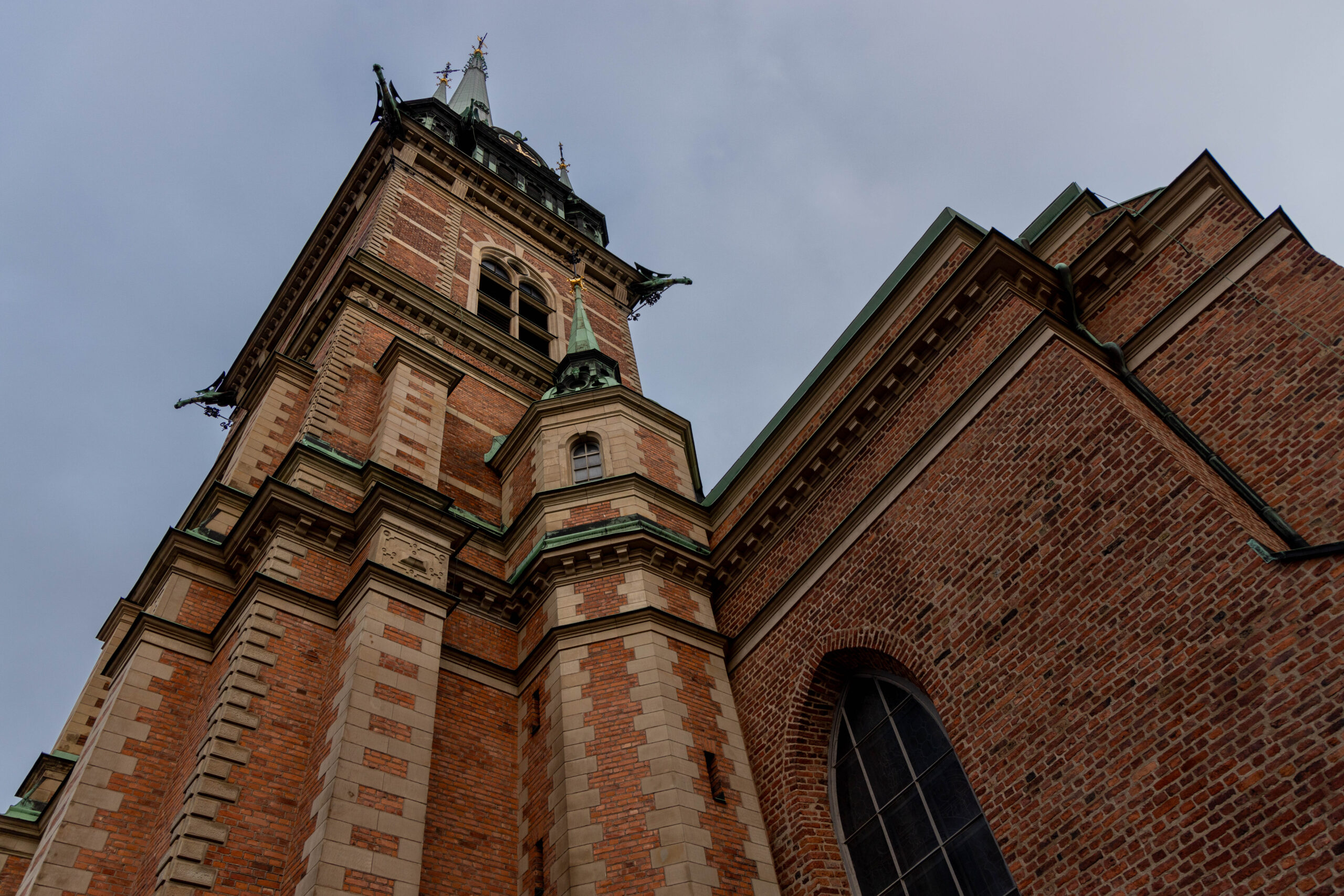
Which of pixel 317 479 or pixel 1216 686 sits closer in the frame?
pixel 1216 686

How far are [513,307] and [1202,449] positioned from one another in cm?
2208

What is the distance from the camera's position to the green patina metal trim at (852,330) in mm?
14505

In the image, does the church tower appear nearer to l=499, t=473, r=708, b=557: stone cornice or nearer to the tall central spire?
l=499, t=473, r=708, b=557: stone cornice

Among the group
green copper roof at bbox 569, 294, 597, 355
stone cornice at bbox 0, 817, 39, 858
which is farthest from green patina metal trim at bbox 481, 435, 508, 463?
stone cornice at bbox 0, 817, 39, 858

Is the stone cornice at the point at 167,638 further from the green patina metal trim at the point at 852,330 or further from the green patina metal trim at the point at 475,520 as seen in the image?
the green patina metal trim at the point at 852,330

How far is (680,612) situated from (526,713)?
2.71 metres

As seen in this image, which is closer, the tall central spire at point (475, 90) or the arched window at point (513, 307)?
the arched window at point (513, 307)

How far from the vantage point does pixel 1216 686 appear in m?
7.89

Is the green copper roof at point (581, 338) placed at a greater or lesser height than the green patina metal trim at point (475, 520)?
greater

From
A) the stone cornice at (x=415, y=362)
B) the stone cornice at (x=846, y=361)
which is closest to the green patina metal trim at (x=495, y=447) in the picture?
the stone cornice at (x=415, y=362)

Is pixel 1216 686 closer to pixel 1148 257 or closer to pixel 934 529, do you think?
pixel 934 529

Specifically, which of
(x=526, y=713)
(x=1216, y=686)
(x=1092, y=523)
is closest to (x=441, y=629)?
Result: (x=526, y=713)

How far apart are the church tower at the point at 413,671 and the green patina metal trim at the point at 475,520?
0.09 m

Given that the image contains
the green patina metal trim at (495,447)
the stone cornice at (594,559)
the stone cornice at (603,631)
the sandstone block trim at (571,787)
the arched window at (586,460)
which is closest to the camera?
the sandstone block trim at (571,787)
